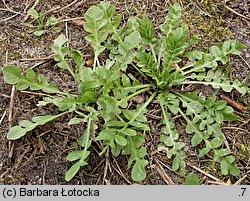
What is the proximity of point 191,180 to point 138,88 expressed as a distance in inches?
21.6

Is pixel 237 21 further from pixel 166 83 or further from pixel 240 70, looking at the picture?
pixel 166 83

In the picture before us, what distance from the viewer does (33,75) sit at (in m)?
2.30

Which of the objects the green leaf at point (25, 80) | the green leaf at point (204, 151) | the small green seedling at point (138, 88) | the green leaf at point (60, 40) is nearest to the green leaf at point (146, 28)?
the small green seedling at point (138, 88)

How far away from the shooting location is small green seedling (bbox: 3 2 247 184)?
2.19 metres

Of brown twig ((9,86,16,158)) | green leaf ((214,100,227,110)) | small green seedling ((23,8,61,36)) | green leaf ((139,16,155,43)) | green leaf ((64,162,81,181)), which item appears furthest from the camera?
small green seedling ((23,8,61,36))

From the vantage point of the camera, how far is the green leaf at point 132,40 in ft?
7.75

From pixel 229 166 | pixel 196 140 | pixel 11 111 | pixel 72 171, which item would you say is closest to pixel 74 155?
pixel 72 171

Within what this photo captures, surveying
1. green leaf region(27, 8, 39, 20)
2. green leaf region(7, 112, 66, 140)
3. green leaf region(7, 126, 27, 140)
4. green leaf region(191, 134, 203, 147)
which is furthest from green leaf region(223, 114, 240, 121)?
green leaf region(27, 8, 39, 20)

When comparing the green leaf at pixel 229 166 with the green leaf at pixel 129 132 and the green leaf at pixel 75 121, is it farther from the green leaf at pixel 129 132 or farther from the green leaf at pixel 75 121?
the green leaf at pixel 75 121

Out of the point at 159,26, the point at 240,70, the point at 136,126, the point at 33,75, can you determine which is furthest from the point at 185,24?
the point at 33,75

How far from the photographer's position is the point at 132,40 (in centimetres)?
237

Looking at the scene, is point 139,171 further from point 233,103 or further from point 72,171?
point 233,103

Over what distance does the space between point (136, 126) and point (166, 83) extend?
0.32 m

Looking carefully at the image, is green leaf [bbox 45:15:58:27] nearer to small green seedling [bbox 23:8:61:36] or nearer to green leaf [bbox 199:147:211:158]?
small green seedling [bbox 23:8:61:36]
